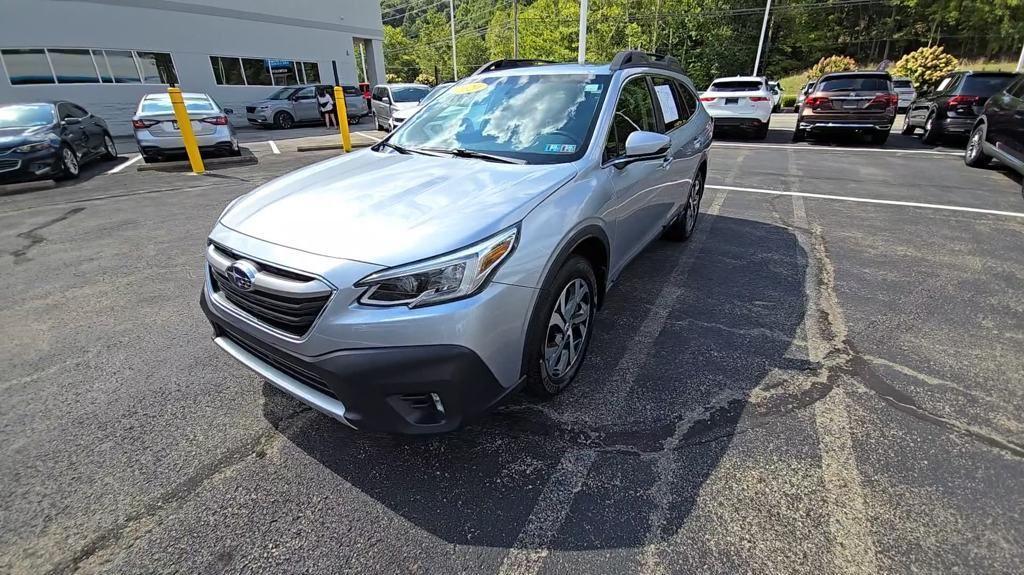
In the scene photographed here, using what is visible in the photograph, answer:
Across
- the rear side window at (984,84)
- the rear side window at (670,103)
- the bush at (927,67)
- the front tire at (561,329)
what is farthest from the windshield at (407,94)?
the bush at (927,67)

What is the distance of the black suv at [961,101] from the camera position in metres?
10.1

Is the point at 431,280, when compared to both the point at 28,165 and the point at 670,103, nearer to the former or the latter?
the point at 670,103

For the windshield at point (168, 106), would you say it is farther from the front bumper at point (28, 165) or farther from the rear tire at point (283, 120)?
the rear tire at point (283, 120)

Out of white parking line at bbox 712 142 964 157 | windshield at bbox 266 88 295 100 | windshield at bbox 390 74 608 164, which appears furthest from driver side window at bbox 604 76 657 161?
windshield at bbox 266 88 295 100

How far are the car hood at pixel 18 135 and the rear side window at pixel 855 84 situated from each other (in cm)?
1543

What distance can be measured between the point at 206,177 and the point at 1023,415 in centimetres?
1074

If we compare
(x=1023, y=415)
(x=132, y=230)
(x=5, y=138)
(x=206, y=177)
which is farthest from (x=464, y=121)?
(x=5, y=138)

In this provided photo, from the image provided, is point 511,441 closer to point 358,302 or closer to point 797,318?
point 358,302

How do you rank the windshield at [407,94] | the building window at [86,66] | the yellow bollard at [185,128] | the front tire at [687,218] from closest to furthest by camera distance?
the front tire at [687,218]
the yellow bollard at [185,128]
the building window at [86,66]
the windshield at [407,94]

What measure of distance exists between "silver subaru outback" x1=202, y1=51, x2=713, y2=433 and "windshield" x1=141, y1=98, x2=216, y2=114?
904 centimetres

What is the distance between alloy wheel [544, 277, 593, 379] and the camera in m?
2.51

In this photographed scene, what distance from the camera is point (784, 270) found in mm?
4477

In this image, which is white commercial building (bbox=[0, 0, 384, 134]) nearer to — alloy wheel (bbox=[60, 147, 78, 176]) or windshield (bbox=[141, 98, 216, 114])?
windshield (bbox=[141, 98, 216, 114])

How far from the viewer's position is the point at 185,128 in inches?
360
